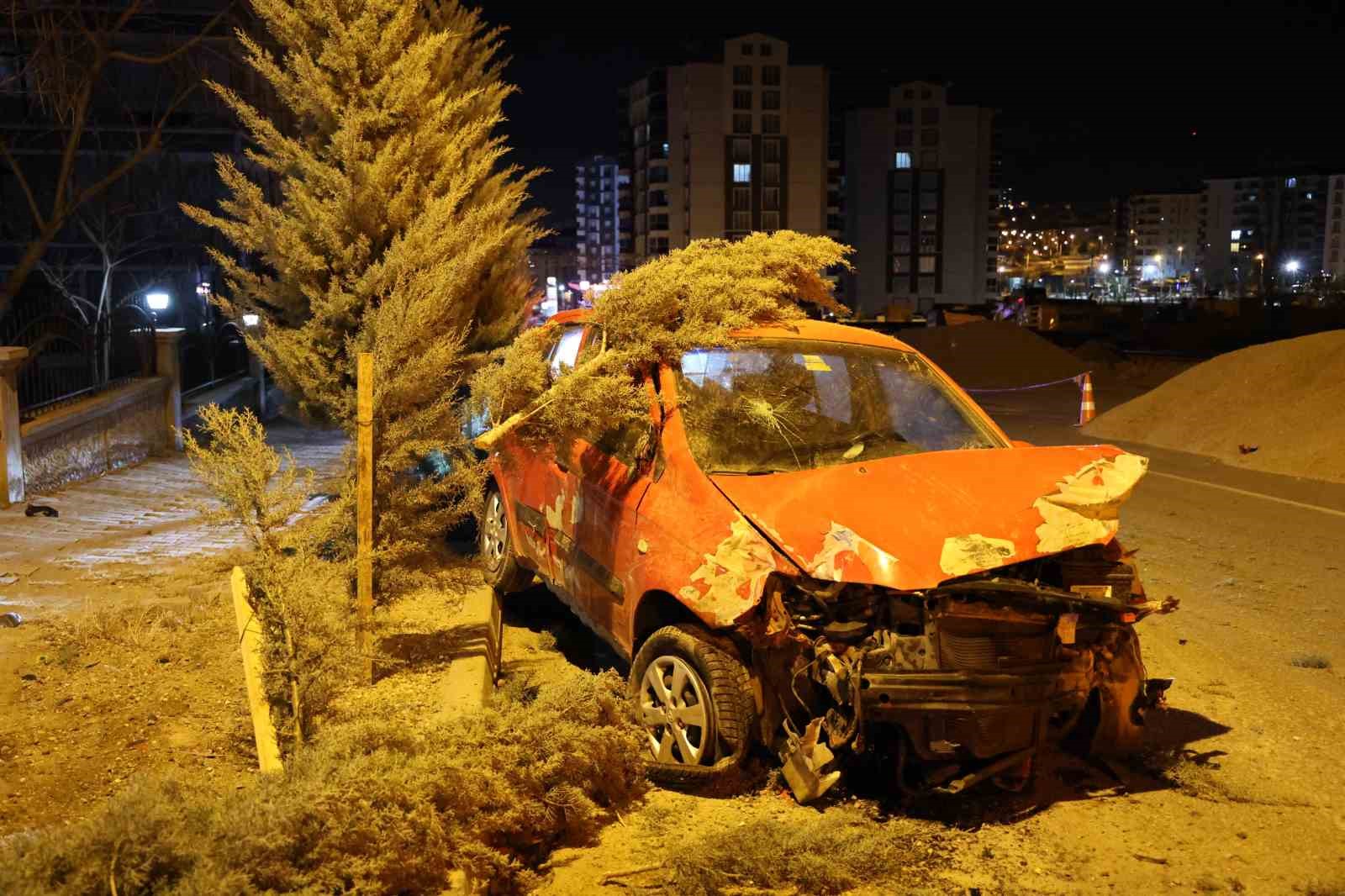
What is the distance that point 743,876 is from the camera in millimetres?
3787

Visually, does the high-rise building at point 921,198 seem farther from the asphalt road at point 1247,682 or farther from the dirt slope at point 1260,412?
the asphalt road at point 1247,682

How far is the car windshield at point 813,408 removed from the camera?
5.29 m

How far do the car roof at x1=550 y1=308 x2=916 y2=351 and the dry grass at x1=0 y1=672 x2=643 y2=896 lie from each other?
2013mm

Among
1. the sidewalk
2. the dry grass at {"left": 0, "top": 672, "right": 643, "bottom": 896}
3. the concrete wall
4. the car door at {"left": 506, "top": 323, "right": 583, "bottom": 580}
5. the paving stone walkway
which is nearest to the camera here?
the dry grass at {"left": 0, "top": 672, "right": 643, "bottom": 896}

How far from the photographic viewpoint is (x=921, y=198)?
371ft

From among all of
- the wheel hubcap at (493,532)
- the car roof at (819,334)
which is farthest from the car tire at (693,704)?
the wheel hubcap at (493,532)

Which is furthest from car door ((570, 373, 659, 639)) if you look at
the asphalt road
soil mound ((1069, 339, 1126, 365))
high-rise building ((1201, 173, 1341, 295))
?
high-rise building ((1201, 173, 1341, 295))

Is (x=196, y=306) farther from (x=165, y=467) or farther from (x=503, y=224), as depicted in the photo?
(x=503, y=224)

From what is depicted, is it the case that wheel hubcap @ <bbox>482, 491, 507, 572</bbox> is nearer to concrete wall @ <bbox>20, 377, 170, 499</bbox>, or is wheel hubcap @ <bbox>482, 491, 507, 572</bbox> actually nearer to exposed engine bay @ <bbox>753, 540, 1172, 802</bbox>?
exposed engine bay @ <bbox>753, 540, 1172, 802</bbox>

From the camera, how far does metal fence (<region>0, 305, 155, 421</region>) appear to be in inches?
455

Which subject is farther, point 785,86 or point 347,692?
point 785,86

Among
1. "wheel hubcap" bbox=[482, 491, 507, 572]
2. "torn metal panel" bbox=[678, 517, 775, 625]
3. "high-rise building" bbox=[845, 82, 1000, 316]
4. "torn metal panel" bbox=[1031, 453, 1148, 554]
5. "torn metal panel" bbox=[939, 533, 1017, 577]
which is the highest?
"high-rise building" bbox=[845, 82, 1000, 316]

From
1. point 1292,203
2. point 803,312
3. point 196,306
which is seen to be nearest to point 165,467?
point 803,312

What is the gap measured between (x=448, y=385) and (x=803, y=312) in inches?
79.2
